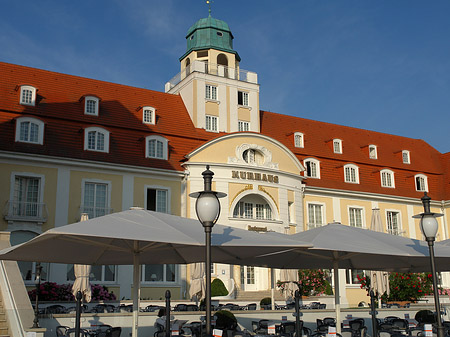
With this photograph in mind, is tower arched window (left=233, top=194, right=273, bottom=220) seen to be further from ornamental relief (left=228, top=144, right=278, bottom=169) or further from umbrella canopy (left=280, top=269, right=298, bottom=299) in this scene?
umbrella canopy (left=280, top=269, right=298, bottom=299)

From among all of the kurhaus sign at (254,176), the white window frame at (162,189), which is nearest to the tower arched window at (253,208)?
the kurhaus sign at (254,176)

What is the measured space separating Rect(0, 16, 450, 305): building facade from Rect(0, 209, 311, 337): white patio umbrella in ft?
49.5

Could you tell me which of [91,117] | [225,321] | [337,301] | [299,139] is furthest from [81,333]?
[299,139]

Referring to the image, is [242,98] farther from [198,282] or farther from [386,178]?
[198,282]

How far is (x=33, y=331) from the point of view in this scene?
11.8 metres

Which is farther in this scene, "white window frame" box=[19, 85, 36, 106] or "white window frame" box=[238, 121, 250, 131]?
"white window frame" box=[238, 121, 250, 131]

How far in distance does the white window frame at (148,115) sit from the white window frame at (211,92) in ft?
13.5

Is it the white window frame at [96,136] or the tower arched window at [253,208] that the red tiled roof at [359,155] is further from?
the white window frame at [96,136]

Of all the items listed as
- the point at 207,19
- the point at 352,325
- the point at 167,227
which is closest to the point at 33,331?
the point at 167,227

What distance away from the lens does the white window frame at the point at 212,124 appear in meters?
34.3

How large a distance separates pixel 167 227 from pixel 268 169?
72.6 ft

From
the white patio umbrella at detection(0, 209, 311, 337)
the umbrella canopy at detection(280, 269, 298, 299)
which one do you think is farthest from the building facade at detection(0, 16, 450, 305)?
the white patio umbrella at detection(0, 209, 311, 337)

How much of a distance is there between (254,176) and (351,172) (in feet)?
32.6

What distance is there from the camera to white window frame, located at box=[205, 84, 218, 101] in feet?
114
